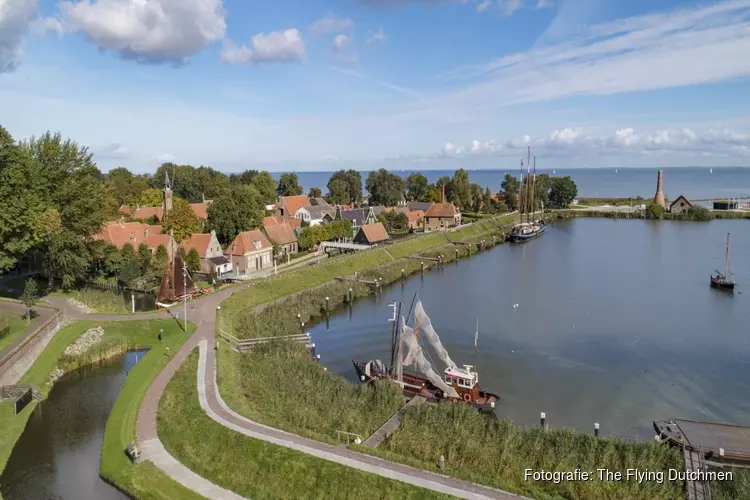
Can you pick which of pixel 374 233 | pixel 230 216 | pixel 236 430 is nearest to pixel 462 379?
pixel 236 430

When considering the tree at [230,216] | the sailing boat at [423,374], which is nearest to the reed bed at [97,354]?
the sailing boat at [423,374]

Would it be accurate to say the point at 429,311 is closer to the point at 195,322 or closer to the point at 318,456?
the point at 195,322

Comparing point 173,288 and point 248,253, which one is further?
point 248,253

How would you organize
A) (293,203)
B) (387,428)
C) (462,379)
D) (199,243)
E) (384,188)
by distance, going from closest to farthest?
(387,428) < (462,379) < (199,243) < (293,203) < (384,188)

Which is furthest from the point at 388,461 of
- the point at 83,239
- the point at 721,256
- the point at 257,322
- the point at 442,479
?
the point at 721,256

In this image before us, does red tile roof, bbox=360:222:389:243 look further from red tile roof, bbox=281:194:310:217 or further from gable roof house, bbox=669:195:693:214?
gable roof house, bbox=669:195:693:214

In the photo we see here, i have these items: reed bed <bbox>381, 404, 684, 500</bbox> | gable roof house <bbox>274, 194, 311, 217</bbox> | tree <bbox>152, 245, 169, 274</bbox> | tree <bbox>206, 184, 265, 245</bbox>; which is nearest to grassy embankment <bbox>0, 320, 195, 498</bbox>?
reed bed <bbox>381, 404, 684, 500</bbox>

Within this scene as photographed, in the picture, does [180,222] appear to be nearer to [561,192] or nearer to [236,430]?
[236,430]
